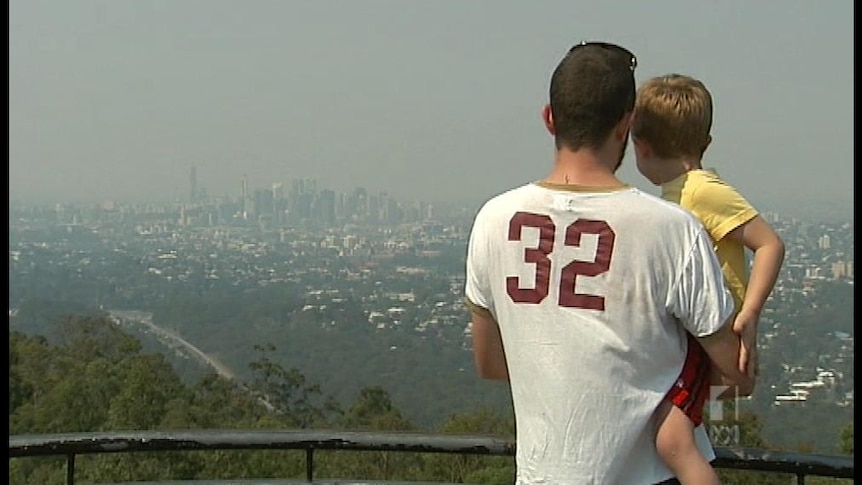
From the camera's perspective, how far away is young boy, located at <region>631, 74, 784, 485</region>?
6.81ft

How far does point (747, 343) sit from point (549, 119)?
1.72ft

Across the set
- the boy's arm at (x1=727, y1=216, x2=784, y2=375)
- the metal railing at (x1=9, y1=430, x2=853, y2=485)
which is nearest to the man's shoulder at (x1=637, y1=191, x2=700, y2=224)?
the boy's arm at (x1=727, y1=216, x2=784, y2=375)

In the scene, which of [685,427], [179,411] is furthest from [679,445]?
[179,411]

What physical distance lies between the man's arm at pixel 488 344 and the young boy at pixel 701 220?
345mm

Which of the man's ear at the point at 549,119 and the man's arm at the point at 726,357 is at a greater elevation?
the man's ear at the point at 549,119

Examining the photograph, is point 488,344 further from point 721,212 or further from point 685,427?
point 721,212

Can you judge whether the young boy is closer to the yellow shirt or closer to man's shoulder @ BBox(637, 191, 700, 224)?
the yellow shirt

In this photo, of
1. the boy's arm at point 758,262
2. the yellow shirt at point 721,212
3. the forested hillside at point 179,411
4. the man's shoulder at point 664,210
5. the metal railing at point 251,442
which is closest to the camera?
the man's shoulder at point 664,210

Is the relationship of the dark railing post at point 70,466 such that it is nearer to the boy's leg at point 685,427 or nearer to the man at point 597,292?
the man at point 597,292

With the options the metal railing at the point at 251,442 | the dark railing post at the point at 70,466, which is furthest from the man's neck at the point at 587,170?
the dark railing post at the point at 70,466

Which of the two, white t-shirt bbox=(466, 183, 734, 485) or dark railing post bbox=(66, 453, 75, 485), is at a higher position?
white t-shirt bbox=(466, 183, 734, 485)

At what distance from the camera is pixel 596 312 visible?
2.05m

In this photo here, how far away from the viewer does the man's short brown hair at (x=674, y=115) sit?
7.75 ft

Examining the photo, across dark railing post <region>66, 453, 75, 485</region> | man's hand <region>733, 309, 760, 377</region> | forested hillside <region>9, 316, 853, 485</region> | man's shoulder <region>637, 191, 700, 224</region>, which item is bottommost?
forested hillside <region>9, 316, 853, 485</region>
